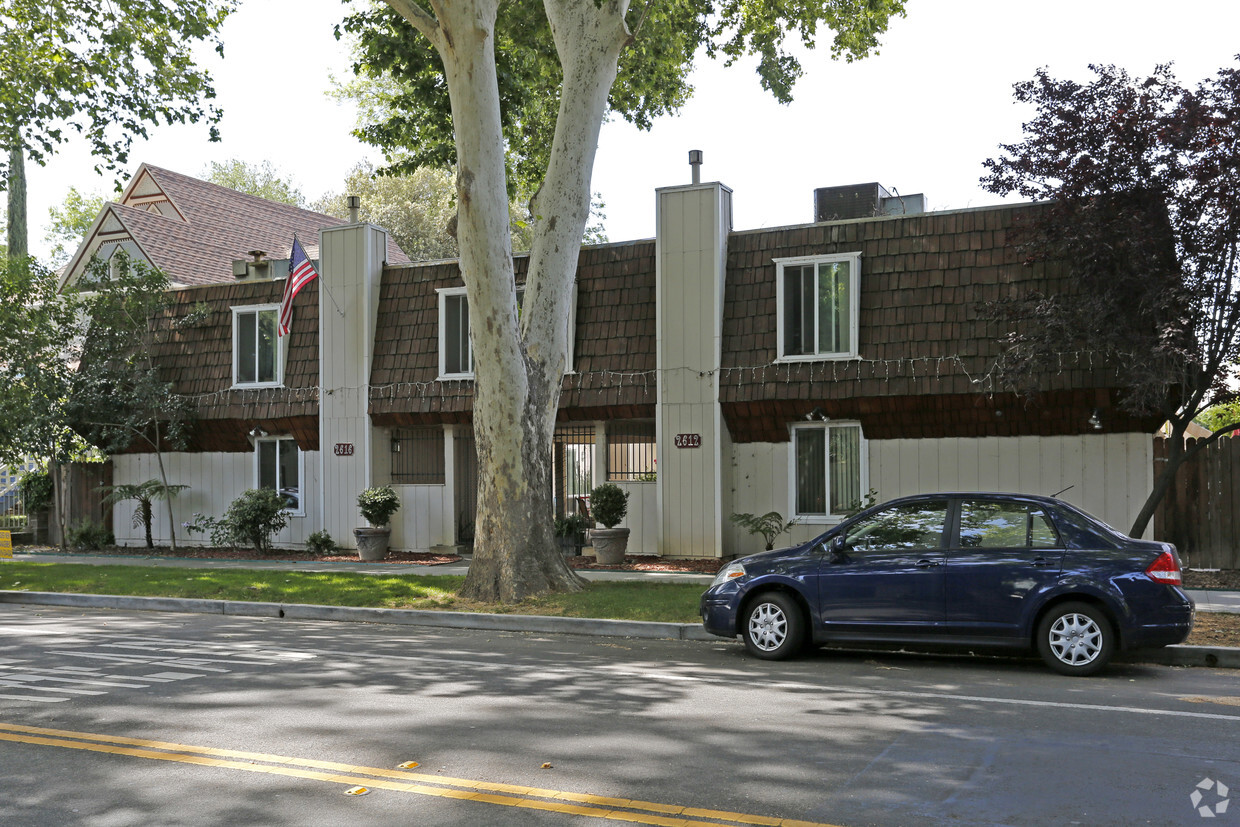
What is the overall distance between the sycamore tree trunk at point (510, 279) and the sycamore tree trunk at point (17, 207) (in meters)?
20.3

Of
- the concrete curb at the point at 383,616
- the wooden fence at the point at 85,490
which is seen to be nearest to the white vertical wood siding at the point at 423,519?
the concrete curb at the point at 383,616

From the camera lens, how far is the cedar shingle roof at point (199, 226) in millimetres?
30391

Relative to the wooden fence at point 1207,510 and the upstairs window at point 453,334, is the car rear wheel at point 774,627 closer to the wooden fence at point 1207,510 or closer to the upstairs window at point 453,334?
the wooden fence at point 1207,510

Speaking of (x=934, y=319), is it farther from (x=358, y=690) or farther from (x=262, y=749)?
(x=262, y=749)

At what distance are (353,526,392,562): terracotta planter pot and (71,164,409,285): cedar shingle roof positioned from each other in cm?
1051

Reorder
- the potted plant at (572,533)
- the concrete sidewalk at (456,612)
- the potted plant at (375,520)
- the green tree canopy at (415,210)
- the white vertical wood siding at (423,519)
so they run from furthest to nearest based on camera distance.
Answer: the green tree canopy at (415,210)
the white vertical wood siding at (423,519)
the potted plant at (375,520)
the potted plant at (572,533)
the concrete sidewalk at (456,612)

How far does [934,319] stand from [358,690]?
11.9 meters

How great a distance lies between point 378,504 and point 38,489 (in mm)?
9839

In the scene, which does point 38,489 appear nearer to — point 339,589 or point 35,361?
point 35,361

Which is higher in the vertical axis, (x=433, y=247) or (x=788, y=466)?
(x=433, y=247)

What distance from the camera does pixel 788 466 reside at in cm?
1916

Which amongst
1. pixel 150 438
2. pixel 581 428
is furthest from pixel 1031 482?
pixel 150 438

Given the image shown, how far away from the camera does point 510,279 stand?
1470 centimetres

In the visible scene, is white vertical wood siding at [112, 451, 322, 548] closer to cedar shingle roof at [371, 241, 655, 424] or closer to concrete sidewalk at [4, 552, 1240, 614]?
concrete sidewalk at [4, 552, 1240, 614]
